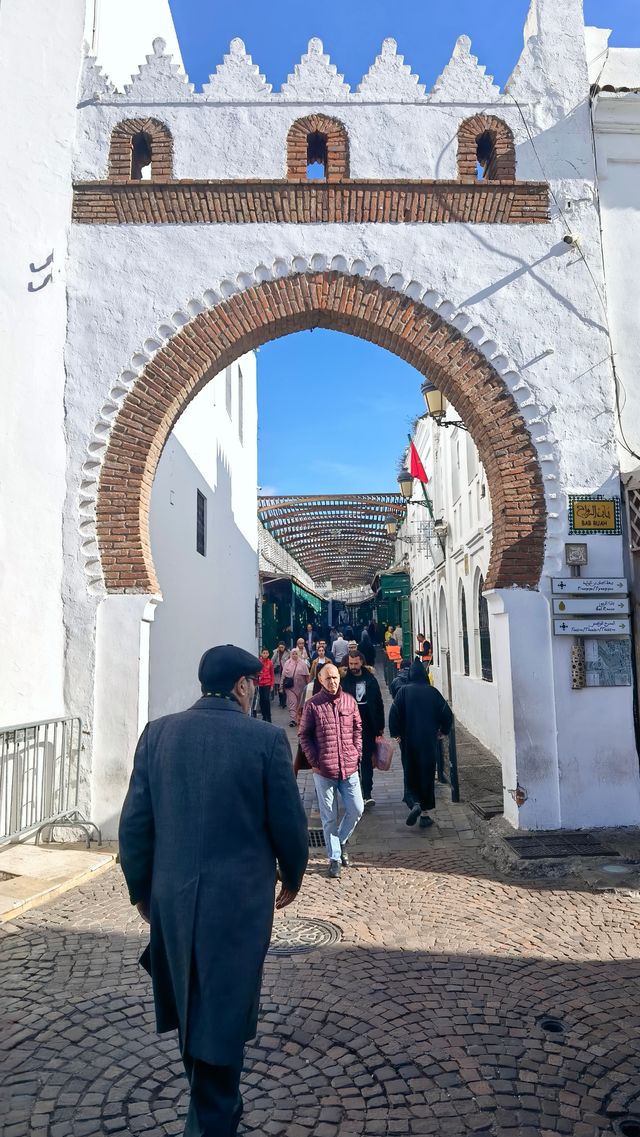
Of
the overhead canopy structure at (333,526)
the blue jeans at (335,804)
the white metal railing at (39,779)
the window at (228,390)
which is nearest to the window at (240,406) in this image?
the window at (228,390)

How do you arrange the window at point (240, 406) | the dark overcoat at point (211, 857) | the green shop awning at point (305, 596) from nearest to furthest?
the dark overcoat at point (211, 857) → the window at point (240, 406) → the green shop awning at point (305, 596)

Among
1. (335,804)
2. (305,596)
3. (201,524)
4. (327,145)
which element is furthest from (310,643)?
(335,804)

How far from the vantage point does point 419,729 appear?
6.98m

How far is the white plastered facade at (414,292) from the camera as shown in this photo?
641cm

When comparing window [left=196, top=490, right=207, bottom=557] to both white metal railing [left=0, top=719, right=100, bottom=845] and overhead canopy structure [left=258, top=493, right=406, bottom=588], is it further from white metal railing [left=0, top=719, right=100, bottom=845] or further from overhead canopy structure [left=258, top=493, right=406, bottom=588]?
overhead canopy structure [left=258, top=493, right=406, bottom=588]

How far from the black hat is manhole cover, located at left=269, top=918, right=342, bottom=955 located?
7.68ft

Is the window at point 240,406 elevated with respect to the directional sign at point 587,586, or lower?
elevated

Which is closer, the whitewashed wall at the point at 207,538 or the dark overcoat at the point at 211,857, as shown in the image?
the dark overcoat at the point at 211,857

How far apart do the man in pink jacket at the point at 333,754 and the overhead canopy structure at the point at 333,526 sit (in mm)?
15070

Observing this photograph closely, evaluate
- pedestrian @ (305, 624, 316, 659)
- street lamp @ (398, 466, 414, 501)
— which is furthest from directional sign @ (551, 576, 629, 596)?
pedestrian @ (305, 624, 316, 659)

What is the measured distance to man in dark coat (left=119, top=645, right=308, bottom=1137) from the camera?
230 cm

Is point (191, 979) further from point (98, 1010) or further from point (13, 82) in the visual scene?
point (13, 82)

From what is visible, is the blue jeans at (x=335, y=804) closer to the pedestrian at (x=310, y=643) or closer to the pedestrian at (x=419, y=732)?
the pedestrian at (x=419, y=732)

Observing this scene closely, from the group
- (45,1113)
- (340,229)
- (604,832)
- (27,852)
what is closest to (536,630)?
(604,832)
